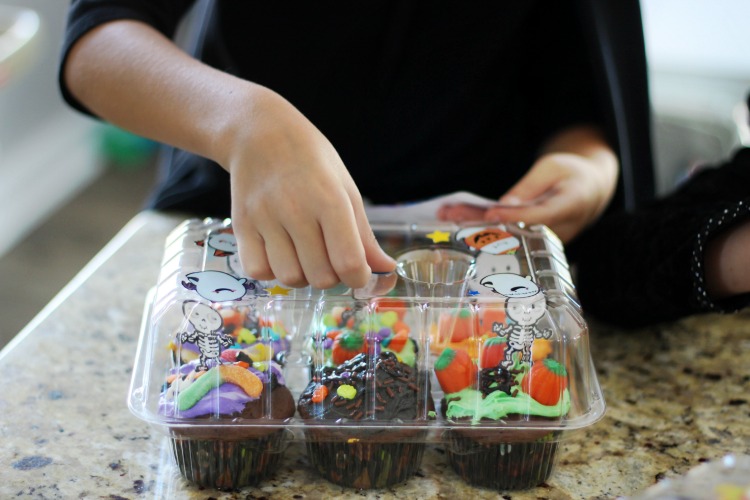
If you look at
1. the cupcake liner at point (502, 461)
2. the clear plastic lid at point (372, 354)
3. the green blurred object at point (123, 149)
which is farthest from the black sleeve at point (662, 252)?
the green blurred object at point (123, 149)

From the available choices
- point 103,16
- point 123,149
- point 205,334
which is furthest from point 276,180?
point 123,149

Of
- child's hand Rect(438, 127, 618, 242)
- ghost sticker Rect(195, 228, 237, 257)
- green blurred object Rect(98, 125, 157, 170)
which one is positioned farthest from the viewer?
green blurred object Rect(98, 125, 157, 170)

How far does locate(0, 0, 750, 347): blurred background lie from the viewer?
1797 millimetres

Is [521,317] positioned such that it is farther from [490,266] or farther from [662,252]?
[662,252]

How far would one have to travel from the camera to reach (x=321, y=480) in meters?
0.67

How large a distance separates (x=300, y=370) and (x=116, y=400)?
19 cm

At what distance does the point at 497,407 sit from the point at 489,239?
8.3 inches

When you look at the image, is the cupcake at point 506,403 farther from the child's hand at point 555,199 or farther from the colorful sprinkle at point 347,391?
the child's hand at point 555,199

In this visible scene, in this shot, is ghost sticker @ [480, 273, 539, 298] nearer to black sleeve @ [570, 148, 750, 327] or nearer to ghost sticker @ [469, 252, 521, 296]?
ghost sticker @ [469, 252, 521, 296]

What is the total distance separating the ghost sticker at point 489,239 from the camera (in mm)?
785

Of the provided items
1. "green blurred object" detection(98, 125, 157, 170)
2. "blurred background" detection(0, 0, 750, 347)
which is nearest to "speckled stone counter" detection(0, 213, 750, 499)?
"blurred background" detection(0, 0, 750, 347)

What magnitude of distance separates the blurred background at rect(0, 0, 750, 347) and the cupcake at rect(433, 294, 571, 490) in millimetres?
947

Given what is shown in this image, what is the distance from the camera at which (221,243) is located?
2.55ft

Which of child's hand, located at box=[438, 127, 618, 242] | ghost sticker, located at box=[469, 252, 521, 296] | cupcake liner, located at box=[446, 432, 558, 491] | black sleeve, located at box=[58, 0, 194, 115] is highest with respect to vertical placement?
black sleeve, located at box=[58, 0, 194, 115]
